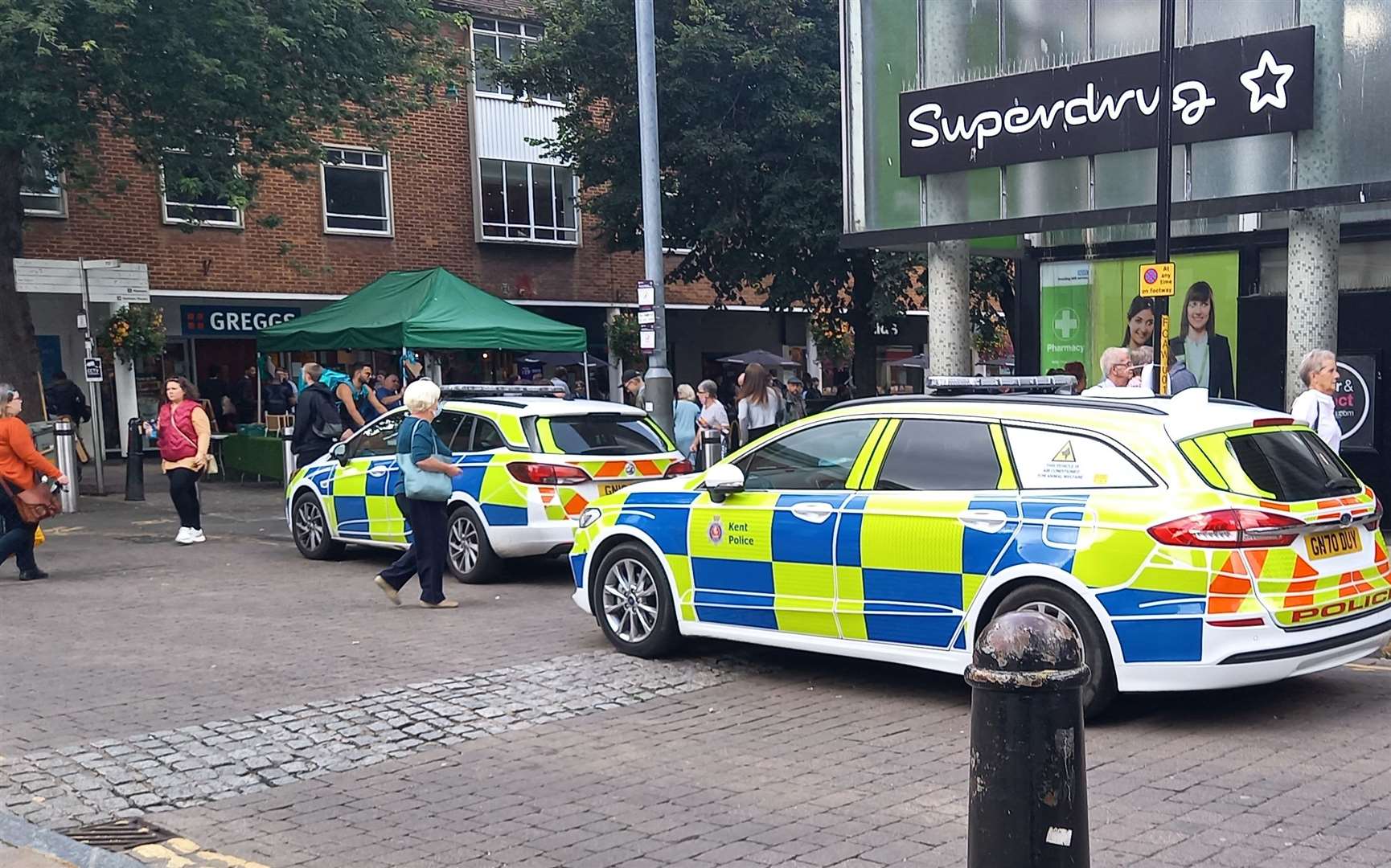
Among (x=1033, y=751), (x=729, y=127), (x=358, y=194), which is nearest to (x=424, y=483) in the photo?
(x=1033, y=751)

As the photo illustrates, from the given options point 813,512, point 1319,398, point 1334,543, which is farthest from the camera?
point 1319,398

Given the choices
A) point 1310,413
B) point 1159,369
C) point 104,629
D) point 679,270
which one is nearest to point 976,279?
point 679,270

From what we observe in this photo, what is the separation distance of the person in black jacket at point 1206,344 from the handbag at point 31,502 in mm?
10945

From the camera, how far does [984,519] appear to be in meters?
6.29

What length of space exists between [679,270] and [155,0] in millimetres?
12241

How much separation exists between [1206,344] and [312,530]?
936 centimetres

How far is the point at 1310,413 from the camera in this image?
28.3 feet

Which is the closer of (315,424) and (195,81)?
(315,424)

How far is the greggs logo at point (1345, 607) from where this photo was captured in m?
5.82

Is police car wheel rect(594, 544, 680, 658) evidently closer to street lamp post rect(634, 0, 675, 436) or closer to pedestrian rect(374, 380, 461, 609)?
pedestrian rect(374, 380, 461, 609)

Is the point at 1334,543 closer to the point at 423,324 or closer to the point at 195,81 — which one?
the point at 195,81

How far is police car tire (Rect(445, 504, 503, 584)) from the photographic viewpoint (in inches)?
426

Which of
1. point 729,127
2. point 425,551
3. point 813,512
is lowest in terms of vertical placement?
point 425,551

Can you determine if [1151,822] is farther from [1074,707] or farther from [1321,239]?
[1321,239]
